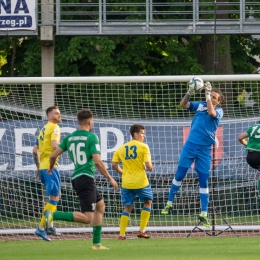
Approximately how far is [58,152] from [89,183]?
1.93 feet

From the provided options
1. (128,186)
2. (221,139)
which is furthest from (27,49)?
(128,186)

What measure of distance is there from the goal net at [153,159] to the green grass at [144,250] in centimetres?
207

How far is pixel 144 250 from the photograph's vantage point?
39.6ft

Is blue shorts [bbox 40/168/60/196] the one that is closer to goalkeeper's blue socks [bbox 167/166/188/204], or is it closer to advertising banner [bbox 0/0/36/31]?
goalkeeper's blue socks [bbox 167/166/188/204]

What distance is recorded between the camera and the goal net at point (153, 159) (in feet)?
53.8

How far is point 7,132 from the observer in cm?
1662

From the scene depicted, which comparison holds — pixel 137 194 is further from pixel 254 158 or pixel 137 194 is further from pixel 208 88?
pixel 208 88

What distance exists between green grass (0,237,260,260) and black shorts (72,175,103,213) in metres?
0.59

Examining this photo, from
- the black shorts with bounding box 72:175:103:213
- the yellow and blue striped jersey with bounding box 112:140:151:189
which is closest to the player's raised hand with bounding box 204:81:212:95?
the yellow and blue striped jersey with bounding box 112:140:151:189

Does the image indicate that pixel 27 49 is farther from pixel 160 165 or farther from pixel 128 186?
pixel 128 186

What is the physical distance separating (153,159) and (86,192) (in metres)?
5.93

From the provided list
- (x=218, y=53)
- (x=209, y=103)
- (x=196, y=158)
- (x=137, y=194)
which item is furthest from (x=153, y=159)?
(x=218, y=53)

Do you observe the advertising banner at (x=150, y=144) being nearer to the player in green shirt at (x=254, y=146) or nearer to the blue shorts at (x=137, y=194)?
the blue shorts at (x=137, y=194)

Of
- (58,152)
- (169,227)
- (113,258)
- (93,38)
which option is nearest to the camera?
(113,258)
